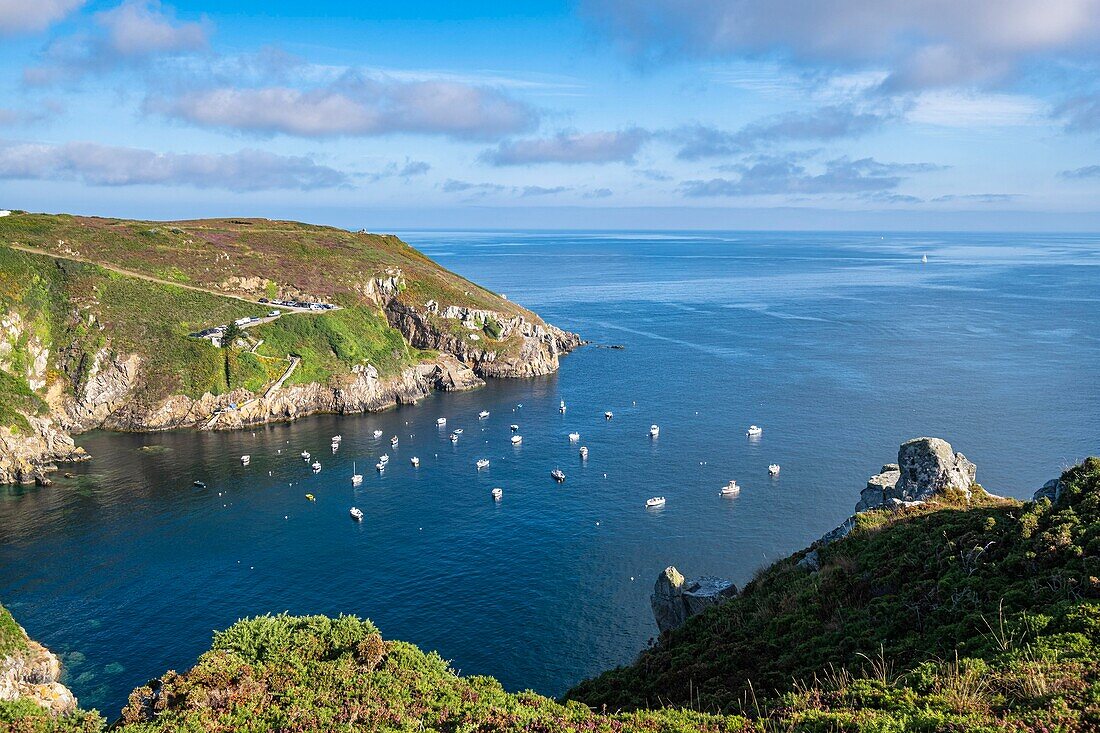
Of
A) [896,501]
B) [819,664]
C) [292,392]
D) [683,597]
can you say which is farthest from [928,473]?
[292,392]

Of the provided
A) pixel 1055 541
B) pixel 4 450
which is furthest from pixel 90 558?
pixel 1055 541

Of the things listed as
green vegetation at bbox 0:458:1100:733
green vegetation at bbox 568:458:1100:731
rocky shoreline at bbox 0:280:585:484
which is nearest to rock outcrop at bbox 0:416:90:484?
rocky shoreline at bbox 0:280:585:484

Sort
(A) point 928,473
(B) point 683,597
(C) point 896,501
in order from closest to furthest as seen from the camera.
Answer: (B) point 683,597 → (C) point 896,501 → (A) point 928,473

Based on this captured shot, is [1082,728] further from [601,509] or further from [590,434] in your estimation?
[590,434]

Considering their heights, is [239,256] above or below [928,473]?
above

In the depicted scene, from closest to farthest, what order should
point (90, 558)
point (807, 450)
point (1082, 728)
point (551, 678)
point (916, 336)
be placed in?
point (1082, 728) < point (551, 678) < point (90, 558) < point (807, 450) < point (916, 336)

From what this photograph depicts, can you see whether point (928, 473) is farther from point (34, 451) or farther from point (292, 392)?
point (34, 451)
